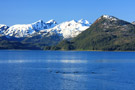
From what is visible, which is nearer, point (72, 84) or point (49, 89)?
point (49, 89)

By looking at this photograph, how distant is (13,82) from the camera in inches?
3561

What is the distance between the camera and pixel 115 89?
80.4 m

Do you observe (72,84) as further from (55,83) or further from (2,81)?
(2,81)

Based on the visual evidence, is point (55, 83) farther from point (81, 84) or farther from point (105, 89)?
point (105, 89)

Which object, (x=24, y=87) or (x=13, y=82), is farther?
(x=13, y=82)

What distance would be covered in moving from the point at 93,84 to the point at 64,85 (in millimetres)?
8824

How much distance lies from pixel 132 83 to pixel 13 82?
Result: 35.7m

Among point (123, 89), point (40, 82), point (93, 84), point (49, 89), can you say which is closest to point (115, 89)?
Answer: point (123, 89)

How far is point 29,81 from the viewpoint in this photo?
93500mm

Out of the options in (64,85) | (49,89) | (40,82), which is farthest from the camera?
(40,82)

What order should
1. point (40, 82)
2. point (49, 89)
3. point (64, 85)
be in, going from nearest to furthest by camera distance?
point (49, 89)
point (64, 85)
point (40, 82)

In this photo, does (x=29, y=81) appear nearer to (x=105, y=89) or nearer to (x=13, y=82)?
(x=13, y=82)

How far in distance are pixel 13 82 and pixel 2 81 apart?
4323 millimetres

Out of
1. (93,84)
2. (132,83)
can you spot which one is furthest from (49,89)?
(132,83)
